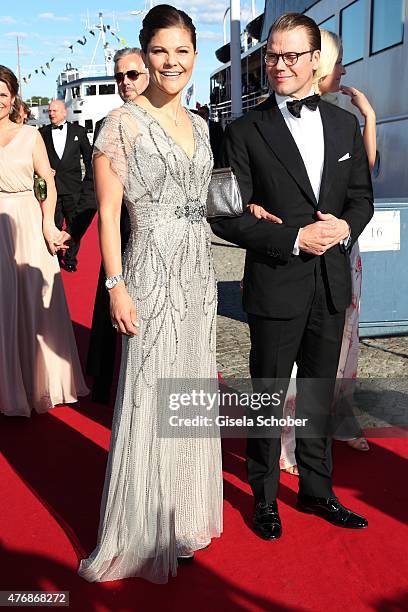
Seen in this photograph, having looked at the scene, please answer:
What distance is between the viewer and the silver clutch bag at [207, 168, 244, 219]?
2822 mm

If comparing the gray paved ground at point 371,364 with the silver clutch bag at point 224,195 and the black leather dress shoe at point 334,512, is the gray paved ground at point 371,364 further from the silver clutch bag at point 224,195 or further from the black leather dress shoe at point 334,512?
the silver clutch bag at point 224,195

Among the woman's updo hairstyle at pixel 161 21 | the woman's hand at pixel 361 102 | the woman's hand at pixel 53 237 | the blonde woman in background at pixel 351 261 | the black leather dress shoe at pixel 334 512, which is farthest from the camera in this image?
the woman's hand at pixel 53 237

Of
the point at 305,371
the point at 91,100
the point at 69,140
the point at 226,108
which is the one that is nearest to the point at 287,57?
the point at 305,371

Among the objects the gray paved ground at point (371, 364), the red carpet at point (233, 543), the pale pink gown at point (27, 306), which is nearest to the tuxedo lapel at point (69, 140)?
the gray paved ground at point (371, 364)

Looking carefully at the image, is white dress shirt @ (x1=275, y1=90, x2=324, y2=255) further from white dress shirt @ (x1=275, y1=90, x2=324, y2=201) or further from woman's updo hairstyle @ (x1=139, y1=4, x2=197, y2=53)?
woman's updo hairstyle @ (x1=139, y1=4, x2=197, y2=53)

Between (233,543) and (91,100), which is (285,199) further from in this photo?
(91,100)

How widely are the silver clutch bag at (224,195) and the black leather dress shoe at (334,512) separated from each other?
4.96ft

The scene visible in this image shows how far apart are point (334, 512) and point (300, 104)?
196 cm

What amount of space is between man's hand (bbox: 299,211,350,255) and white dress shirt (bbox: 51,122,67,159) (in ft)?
26.1

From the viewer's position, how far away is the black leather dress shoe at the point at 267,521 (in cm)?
313

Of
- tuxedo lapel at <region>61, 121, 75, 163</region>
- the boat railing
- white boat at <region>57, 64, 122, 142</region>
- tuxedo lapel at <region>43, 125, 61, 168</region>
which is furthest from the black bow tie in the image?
white boat at <region>57, 64, 122, 142</region>

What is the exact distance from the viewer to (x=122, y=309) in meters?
2.63

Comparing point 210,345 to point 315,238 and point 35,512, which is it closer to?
point 315,238

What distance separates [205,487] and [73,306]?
18.1ft
